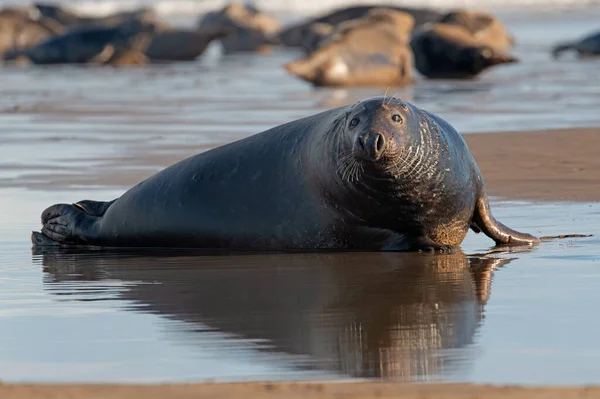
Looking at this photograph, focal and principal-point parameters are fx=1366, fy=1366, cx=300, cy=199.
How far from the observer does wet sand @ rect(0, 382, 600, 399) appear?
3.77 meters

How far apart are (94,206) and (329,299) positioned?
109 inches

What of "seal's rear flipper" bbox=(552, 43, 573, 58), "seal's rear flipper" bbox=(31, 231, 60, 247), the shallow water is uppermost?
"seal's rear flipper" bbox=(552, 43, 573, 58)

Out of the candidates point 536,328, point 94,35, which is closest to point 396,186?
point 536,328

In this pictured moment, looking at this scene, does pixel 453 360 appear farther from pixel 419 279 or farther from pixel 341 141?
pixel 341 141

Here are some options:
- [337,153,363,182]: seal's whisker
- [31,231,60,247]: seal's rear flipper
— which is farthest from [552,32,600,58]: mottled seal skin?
[337,153,363,182]: seal's whisker

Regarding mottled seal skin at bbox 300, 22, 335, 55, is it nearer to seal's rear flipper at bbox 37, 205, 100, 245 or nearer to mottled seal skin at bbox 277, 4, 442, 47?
mottled seal skin at bbox 277, 4, 442, 47

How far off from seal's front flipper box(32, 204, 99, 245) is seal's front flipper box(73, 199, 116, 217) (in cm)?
6

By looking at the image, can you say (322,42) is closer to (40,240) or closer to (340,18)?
(40,240)

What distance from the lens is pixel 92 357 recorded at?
4.39 meters

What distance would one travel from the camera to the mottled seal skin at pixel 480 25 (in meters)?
22.4

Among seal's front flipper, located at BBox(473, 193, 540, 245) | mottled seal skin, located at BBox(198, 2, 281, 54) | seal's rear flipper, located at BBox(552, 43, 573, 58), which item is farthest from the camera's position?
mottled seal skin, located at BBox(198, 2, 281, 54)

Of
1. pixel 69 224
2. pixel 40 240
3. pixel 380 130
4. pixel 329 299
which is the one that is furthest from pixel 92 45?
pixel 329 299

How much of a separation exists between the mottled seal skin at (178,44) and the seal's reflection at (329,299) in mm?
19709

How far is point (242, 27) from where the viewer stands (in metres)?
31.9
